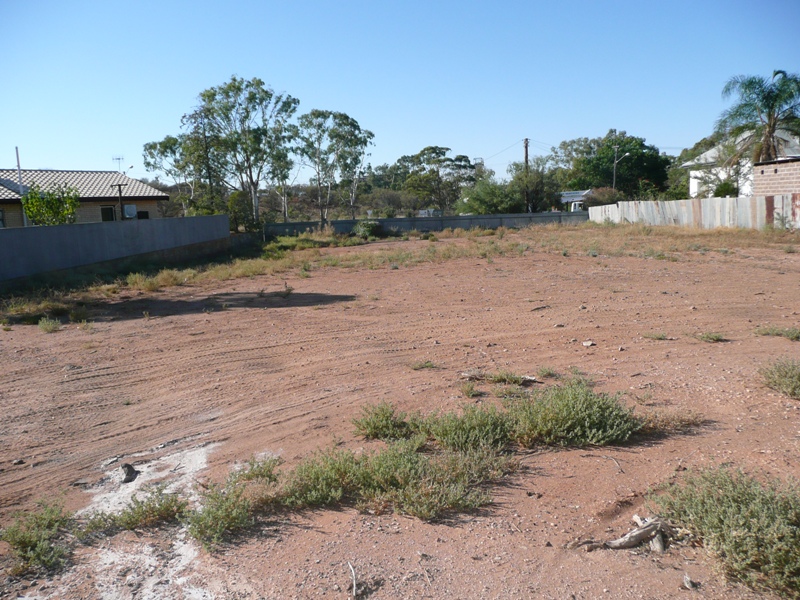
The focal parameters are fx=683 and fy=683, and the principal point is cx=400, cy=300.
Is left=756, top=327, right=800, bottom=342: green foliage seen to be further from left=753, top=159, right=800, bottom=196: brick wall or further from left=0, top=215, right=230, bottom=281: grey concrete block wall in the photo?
left=753, top=159, right=800, bottom=196: brick wall

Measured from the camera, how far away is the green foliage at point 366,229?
45.8 meters

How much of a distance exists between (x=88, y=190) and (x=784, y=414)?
4199 cm

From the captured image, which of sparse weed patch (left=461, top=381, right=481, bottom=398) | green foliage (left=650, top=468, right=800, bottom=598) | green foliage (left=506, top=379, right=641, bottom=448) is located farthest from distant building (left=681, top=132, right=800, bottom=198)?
green foliage (left=650, top=468, right=800, bottom=598)

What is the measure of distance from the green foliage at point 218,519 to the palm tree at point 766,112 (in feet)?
142

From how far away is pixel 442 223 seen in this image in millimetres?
50781

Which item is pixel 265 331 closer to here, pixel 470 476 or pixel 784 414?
pixel 470 476

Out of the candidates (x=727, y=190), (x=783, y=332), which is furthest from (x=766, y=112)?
(x=783, y=332)

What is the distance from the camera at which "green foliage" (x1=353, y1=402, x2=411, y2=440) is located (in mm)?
6375

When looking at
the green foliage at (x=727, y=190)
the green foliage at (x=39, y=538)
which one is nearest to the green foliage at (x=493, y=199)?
the green foliage at (x=727, y=190)

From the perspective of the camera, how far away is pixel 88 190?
41.2 meters

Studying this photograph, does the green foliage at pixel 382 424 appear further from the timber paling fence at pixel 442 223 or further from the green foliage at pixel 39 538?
the timber paling fence at pixel 442 223

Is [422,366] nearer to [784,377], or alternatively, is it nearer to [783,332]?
[784,377]

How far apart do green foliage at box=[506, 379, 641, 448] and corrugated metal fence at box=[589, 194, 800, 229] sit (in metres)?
30.1

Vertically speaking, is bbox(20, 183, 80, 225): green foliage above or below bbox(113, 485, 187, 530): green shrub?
above
